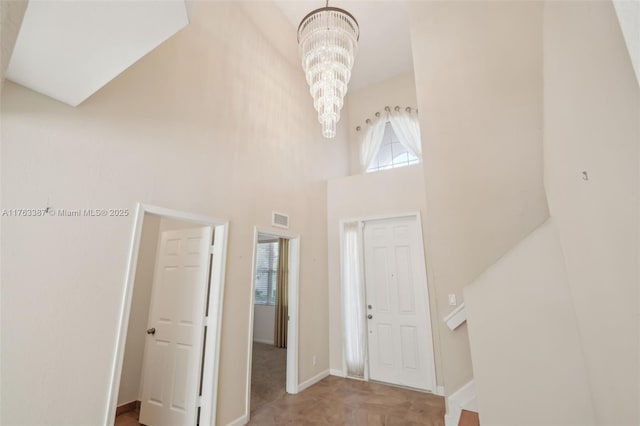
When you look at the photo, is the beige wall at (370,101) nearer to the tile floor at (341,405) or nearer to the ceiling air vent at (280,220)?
the ceiling air vent at (280,220)

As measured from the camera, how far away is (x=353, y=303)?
4.28 m

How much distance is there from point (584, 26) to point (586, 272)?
898 millimetres

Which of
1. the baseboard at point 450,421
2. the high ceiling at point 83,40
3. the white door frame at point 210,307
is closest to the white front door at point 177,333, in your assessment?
the white door frame at point 210,307

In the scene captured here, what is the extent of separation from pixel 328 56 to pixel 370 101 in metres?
3.39

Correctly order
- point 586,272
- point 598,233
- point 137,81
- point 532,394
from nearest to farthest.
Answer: point 598,233 → point 586,272 → point 532,394 → point 137,81

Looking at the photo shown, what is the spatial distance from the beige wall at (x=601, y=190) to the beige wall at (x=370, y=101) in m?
4.36

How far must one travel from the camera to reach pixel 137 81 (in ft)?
7.55

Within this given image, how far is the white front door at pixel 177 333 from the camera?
2654mm

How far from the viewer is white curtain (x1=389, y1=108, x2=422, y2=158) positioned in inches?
200

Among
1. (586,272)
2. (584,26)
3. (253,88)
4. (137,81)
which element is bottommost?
(586,272)

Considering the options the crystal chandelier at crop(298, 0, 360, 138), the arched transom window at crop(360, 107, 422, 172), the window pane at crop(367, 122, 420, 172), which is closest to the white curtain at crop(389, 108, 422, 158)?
the arched transom window at crop(360, 107, 422, 172)

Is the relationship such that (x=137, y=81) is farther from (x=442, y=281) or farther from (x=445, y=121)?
(x=442, y=281)

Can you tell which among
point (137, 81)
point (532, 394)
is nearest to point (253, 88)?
point (137, 81)

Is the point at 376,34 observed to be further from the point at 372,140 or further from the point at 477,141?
the point at 477,141
